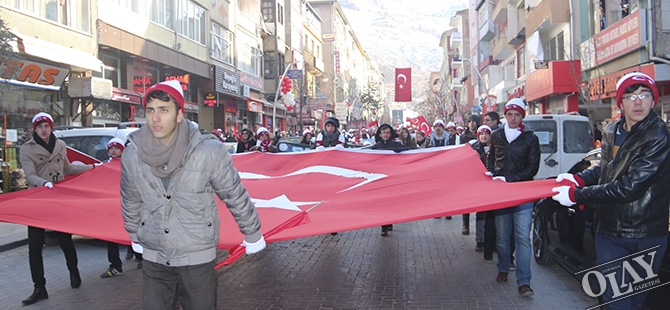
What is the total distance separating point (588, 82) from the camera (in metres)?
23.4

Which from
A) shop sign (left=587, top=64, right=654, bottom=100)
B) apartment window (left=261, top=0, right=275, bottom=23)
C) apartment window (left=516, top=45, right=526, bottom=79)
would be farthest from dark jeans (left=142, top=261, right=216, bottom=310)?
apartment window (left=261, top=0, right=275, bottom=23)

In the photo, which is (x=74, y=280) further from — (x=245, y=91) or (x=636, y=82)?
(x=245, y=91)

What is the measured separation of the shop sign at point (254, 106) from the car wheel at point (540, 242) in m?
36.5

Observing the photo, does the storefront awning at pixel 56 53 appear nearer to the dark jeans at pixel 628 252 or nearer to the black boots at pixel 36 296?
the black boots at pixel 36 296

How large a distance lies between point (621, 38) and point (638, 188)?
63.4 ft

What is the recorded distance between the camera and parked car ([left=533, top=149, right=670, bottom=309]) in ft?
13.1

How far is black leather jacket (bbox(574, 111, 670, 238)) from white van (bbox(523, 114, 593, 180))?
415 inches

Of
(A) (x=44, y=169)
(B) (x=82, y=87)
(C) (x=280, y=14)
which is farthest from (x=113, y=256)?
(C) (x=280, y=14)

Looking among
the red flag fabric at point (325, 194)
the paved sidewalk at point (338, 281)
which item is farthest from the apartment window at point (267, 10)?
the red flag fabric at point (325, 194)

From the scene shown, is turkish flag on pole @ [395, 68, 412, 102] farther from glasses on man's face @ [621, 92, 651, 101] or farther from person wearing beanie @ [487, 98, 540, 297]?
glasses on man's face @ [621, 92, 651, 101]

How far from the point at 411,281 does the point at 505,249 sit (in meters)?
1.17

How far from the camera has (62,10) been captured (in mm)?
19109

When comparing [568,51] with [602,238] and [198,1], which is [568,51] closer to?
[198,1]

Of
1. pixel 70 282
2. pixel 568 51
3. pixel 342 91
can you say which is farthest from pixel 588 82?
pixel 342 91
